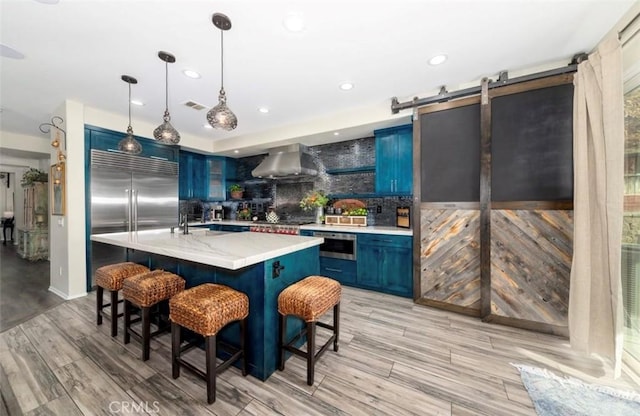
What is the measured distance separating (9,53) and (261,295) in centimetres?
328

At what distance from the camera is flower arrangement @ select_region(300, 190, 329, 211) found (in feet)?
14.1

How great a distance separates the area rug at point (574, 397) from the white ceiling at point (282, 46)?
108 inches

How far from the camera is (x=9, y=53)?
86.0 inches

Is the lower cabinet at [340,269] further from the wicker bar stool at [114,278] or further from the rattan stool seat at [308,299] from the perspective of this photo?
the wicker bar stool at [114,278]

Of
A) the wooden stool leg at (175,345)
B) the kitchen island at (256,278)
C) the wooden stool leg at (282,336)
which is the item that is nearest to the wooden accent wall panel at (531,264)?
the kitchen island at (256,278)

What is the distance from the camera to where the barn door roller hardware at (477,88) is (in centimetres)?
222

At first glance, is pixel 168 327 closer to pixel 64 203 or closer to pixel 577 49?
pixel 64 203

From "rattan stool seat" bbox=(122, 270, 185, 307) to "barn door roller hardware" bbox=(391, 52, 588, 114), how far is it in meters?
3.22

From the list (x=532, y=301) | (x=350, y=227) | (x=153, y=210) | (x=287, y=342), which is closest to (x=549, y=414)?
(x=532, y=301)

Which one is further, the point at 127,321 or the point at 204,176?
the point at 204,176

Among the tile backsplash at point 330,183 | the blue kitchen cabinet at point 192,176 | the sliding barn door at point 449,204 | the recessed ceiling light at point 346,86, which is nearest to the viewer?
the sliding barn door at point 449,204

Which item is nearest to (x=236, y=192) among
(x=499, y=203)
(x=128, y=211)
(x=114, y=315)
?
(x=128, y=211)

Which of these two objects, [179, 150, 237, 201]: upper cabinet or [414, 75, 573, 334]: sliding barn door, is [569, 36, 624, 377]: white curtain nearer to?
[414, 75, 573, 334]: sliding barn door

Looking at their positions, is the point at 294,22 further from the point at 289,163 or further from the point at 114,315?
the point at 114,315
